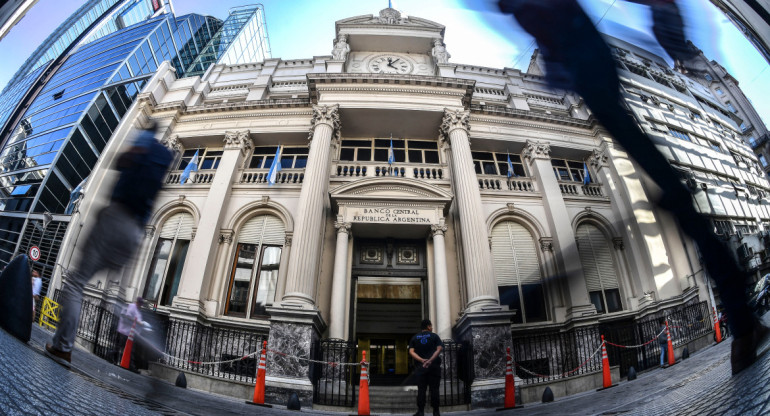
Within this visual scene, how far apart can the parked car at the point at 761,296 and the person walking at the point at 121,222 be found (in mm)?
1606

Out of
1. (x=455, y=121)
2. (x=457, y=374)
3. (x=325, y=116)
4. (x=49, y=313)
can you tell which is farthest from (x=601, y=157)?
(x=325, y=116)

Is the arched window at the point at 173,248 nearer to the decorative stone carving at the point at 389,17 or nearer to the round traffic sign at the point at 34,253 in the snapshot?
the round traffic sign at the point at 34,253

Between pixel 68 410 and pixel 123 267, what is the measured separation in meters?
0.67

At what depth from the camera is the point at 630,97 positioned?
0.86 m

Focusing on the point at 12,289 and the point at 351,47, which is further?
the point at 351,47

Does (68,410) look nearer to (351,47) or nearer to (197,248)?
(197,248)

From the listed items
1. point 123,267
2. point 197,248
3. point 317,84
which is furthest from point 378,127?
point 123,267

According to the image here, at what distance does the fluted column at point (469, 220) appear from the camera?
212 inches

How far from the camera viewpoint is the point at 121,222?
38.0 inches

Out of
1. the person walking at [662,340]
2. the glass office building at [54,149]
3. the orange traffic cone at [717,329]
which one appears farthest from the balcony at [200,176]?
the orange traffic cone at [717,329]

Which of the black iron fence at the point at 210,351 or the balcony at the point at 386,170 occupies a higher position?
the balcony at the point at 386,170

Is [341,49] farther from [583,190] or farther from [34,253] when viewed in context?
[34,253]

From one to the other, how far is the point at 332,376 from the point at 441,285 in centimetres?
279

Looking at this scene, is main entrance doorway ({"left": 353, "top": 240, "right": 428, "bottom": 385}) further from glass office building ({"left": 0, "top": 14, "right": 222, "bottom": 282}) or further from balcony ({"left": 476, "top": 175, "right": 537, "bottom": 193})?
glass office building ({"left": 0, "top": 14, "right": 222, "bottom": 282})
